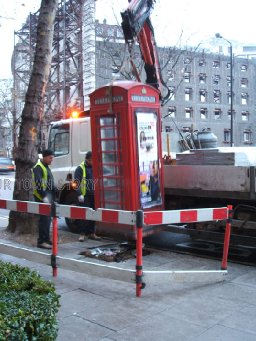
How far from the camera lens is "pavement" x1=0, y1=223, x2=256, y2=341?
428 cm

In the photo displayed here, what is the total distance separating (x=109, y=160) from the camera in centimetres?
787

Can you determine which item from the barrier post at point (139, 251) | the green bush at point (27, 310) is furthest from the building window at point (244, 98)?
the green bush at point (27, 310)

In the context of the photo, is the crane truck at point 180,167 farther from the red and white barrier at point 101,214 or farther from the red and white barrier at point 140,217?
the red and white barrier at point 101,214

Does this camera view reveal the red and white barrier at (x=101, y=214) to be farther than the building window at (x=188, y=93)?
No

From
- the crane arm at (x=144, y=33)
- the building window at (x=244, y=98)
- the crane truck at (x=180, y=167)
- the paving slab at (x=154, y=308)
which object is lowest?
the paving slab at (x=154, y=308)

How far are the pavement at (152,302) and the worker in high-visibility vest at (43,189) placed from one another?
46.8 inches

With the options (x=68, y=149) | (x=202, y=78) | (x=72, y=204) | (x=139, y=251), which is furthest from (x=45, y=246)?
(x=202, y=78)

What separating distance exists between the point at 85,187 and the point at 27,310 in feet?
21.5

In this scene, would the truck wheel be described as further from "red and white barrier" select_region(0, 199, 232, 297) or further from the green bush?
the green bush

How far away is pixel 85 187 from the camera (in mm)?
9391

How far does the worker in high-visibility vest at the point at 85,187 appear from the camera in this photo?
9.34 metres

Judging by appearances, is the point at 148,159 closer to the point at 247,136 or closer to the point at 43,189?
the point at 43,189

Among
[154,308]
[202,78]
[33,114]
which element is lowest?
[154,308]

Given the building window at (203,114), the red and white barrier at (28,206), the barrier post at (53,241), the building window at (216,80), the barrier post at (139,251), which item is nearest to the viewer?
the barrier post at (139,251)
